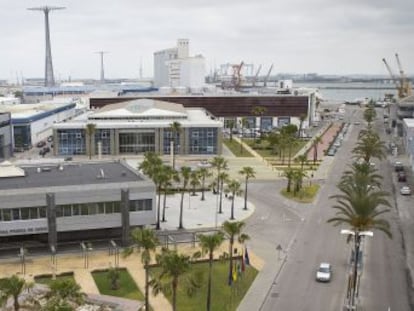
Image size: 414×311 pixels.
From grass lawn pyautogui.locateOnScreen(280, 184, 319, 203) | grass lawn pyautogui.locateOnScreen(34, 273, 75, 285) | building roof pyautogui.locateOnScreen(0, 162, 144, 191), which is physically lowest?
grass lawn pyautogui.locateOnScreen(34, 273, 75, 285)

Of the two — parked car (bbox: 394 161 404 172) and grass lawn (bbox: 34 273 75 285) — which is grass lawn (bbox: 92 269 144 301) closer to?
grass lawn (bbox: 34 273 75 285)

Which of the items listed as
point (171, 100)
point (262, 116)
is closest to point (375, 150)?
point (262, 116)

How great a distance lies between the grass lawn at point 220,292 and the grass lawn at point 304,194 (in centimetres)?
2713

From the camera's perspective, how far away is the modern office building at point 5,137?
350 ft

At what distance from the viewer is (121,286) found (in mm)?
45312

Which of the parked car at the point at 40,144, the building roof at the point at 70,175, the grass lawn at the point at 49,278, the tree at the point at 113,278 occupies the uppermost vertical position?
the building roof at the point at 70,175

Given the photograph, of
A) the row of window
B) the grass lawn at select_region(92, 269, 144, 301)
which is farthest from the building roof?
the grass lawn at select_region(92, 269, 144, 301)

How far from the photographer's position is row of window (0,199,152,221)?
5291cm

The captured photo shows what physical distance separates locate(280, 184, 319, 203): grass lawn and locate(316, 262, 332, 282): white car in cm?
2678

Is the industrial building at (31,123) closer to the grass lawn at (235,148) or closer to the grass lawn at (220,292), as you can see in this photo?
→ the grass lawn at (235,148)

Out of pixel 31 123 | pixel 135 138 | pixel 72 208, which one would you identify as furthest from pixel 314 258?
pixel 31 123

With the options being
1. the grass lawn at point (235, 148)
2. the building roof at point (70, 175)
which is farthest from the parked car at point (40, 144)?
the building roof at point (70, 175)

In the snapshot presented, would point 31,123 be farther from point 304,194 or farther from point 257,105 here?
point 304,194

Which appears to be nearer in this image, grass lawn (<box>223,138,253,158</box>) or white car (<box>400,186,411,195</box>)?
white car (<box>400,186,411,195</box>)
